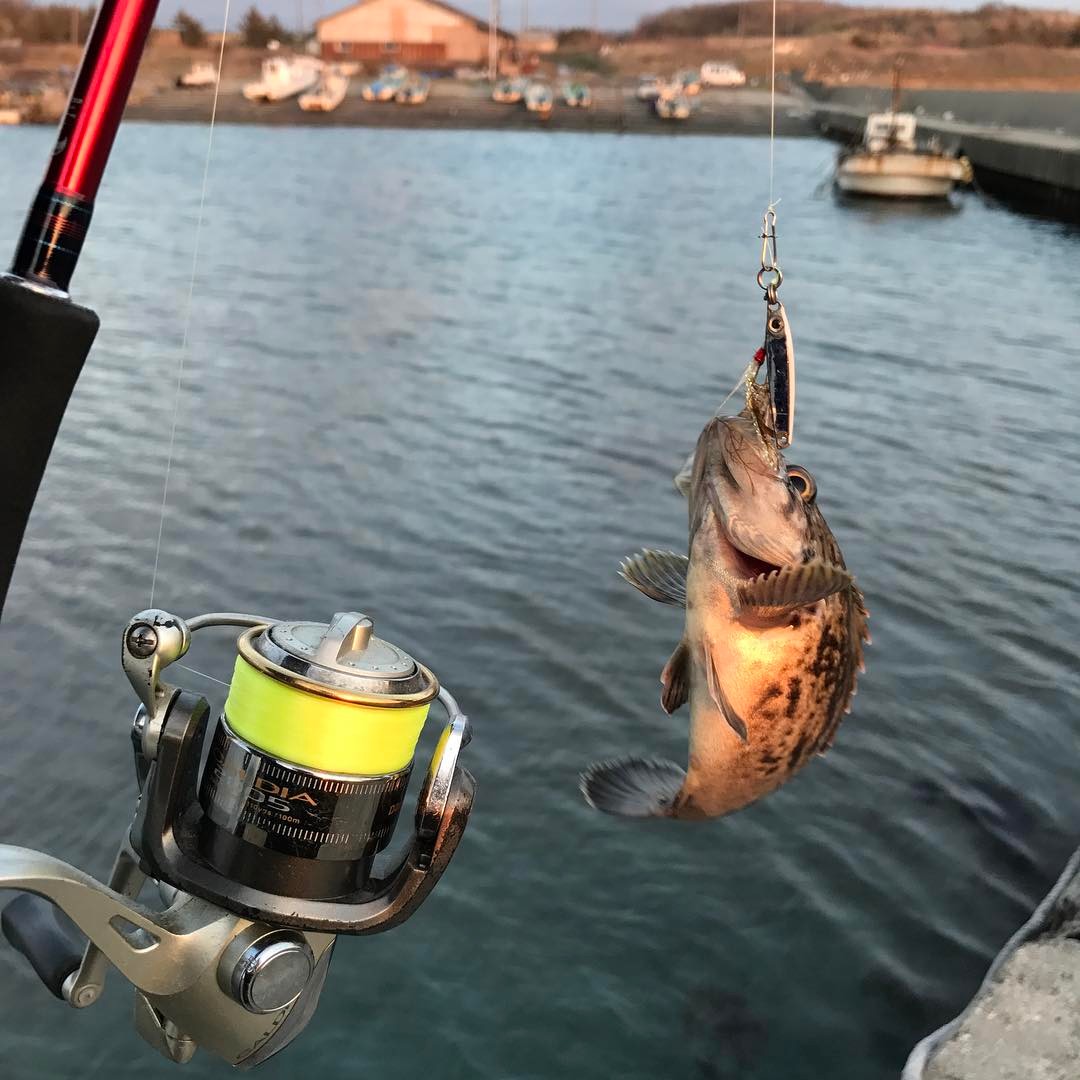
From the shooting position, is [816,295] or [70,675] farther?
[816,295]

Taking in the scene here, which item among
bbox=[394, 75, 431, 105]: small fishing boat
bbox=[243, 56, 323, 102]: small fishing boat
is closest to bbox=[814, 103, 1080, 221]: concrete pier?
bbox=[394, 75, 431, 105]: small fishing boat

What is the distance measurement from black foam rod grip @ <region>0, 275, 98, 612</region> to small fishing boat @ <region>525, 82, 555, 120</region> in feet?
267

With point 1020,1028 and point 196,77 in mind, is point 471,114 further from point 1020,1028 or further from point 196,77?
point 1020,1028

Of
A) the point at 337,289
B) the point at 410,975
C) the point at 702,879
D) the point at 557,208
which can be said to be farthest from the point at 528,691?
the point at 557,208

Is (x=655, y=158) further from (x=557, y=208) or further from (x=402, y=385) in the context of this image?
(x=402, y=385)

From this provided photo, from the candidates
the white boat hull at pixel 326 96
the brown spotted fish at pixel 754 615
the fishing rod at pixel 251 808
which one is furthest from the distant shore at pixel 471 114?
the brown spotted fish at pixel 754 615

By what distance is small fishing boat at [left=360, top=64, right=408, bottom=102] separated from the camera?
8181 cm

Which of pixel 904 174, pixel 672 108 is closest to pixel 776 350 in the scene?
pixel 904 174

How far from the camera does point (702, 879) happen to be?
→ 4914 millimetres

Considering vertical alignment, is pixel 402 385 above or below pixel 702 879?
above

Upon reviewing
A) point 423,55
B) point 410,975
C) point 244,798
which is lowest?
point 410,975

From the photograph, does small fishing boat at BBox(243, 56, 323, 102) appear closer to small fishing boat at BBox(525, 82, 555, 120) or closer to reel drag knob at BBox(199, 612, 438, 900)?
small fishing boat at BBox(525, 82, 555, 120)

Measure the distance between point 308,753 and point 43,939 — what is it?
711mm

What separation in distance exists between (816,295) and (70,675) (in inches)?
566
